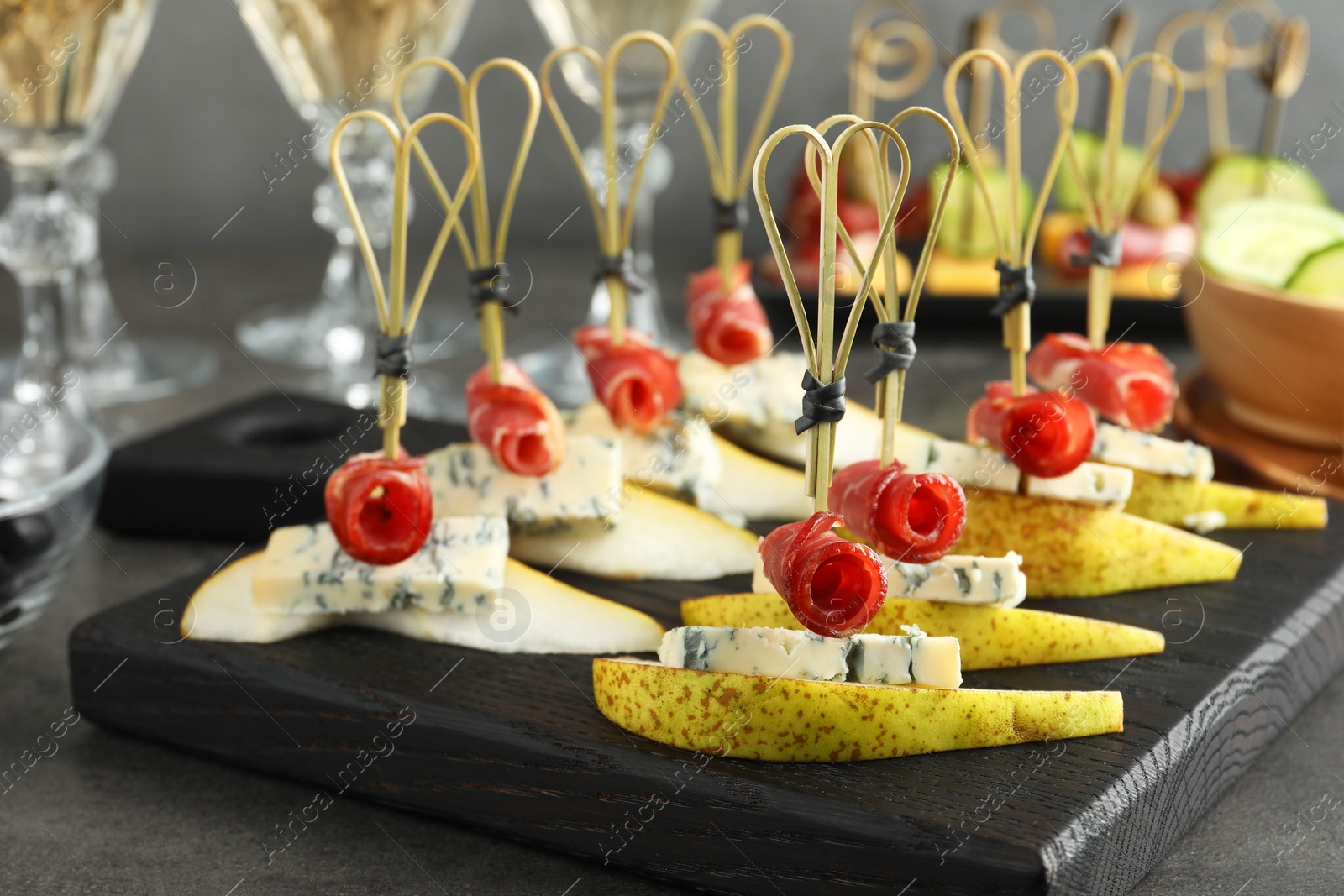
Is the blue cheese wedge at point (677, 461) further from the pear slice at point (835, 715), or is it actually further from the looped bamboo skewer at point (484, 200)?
the pear slice at point (835, 715)

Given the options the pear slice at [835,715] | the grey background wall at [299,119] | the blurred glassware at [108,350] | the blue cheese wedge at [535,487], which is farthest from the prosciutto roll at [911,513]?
the grey background wall at [299,119]

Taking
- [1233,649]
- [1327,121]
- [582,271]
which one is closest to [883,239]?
[1233,649]

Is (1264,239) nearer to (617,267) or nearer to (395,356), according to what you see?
(617,267)

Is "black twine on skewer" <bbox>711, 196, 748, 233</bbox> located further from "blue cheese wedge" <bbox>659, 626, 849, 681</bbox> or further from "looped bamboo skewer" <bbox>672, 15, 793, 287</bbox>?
"blue cheese wedge" <bbox>659, 626, 849, 681</bbox>

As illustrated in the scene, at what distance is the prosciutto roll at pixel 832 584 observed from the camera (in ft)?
2.71

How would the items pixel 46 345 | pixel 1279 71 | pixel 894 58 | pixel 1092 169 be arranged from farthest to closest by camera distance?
1. pixel 894 58
2. pixel 1092 169
3. pixel 1279 71
4. pixel 46 345

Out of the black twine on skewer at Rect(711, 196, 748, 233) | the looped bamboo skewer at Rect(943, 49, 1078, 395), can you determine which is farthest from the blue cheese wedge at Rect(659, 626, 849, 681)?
the black twine on skewer at Rect(711, 196, 748, 233)

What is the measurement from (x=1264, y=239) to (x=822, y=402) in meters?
0.82

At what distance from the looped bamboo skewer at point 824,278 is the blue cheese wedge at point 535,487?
26 centimetres

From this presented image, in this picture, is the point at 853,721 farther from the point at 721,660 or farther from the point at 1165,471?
the point at 1165,471

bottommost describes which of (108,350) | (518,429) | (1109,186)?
(108,350)

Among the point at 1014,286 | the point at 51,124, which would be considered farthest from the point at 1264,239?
the point at 51,124

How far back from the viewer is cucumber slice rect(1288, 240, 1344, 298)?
1.40 m

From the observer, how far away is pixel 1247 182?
2227mm
